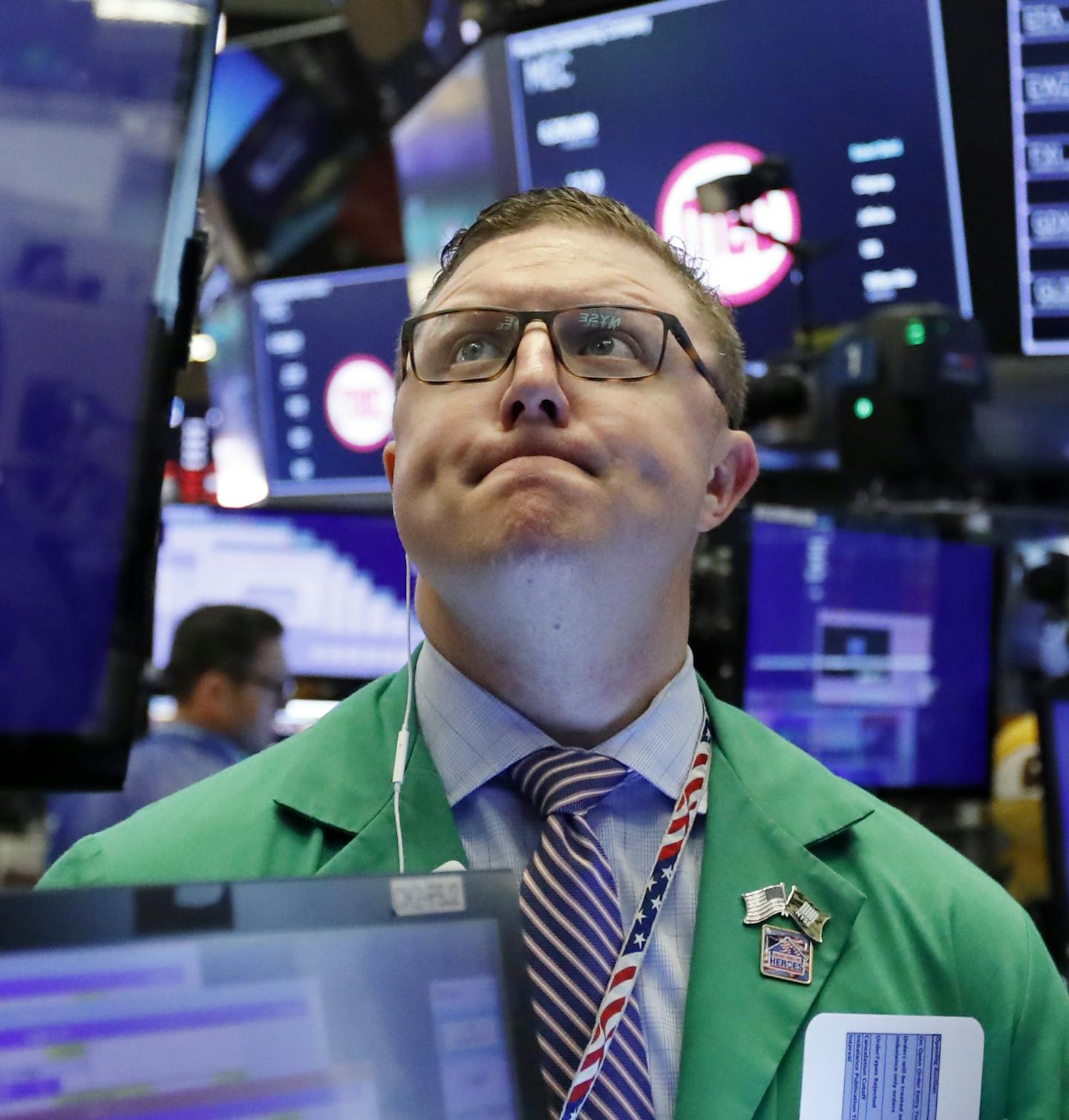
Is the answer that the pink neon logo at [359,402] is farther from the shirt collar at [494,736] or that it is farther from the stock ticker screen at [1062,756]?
the shirt collar at [494,736]

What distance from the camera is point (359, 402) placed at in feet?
14.3

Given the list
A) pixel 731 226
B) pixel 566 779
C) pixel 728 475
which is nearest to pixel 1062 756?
pixel 731 226

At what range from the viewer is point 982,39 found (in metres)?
2.57

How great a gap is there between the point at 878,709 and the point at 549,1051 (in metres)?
2.21

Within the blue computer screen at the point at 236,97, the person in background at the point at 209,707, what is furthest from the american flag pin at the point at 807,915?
the blue computer screen at the point at 236,97

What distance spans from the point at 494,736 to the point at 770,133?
1.91 metres

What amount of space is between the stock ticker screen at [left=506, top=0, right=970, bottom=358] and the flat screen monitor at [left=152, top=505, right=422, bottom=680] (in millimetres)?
1175

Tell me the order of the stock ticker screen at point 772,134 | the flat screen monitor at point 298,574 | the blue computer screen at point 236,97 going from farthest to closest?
the blue computer screen at point 236,97, the flat screen monitor at point 298,574, the stock ticker screen at point 772,134

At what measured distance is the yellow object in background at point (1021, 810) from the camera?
3129 millimetres

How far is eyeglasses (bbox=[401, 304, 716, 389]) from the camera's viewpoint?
132 centimetres

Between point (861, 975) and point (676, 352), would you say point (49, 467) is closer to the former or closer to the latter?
point (676, 352)

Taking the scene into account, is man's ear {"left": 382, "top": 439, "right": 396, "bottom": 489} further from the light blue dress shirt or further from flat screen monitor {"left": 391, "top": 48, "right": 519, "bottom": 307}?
flat screen monitor {"left": 391, "top": 48, "right": 519, "bottom": 307}

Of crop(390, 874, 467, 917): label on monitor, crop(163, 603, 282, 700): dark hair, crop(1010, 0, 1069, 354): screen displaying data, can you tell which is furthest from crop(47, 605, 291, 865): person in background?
crop(390, 874, 467, 917): label on monitor


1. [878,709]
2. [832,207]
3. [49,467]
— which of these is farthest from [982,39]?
[49,467]
